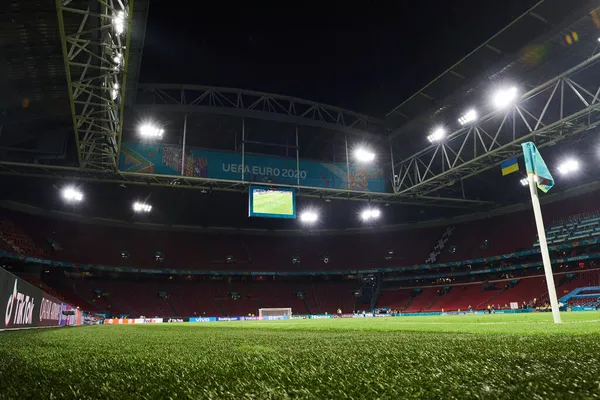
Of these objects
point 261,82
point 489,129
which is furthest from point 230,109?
point 489,129

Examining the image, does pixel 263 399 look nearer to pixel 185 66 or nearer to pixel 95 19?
pixel 95 19

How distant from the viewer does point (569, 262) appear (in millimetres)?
27969

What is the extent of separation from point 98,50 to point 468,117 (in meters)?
16.2

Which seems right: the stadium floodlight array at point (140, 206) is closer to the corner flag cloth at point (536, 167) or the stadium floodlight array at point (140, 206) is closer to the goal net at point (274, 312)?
the goal net at point (274, 312)

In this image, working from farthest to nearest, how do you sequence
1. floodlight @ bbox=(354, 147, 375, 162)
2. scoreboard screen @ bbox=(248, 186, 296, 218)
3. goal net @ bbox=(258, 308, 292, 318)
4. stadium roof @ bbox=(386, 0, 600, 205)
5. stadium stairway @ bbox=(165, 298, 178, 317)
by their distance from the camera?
goal net @ bbox=(258, 308, 292, 318) → stadium stairway @ bbox=(165, 298, 178, 317) → floodlight @ bbox=(354, 147, 375, 162) → scoreboard screen @ bbox=(248, 186, 296, 218) → stadium roof @ bbox=(386, 0, 600, 205)

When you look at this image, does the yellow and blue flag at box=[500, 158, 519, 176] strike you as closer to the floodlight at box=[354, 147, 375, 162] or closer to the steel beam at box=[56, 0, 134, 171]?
the floodlight at box=[354, 147, 375, 162]

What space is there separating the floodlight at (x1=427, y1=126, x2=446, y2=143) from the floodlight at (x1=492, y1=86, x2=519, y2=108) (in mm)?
3533

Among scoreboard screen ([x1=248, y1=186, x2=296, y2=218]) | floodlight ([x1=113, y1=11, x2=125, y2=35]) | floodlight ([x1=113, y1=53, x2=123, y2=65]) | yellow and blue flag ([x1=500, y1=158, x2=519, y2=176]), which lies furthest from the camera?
scoreboard screen ([x1=248, y1=186, x2=296, y2=218])

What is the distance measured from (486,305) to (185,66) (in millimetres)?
27552

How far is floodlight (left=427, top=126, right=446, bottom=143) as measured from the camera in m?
19.9

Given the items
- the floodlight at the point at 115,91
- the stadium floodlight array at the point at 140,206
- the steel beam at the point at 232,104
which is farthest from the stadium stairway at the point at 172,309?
the floodlight at the point at 115,91

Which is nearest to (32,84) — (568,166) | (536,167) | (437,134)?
(536,167)

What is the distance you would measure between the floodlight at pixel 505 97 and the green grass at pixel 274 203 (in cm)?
1149

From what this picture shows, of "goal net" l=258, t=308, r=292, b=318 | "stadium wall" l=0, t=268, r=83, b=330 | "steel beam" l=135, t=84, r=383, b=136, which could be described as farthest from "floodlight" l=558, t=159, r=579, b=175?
"stadium wall" l=0, t=268, r=83, b=330
